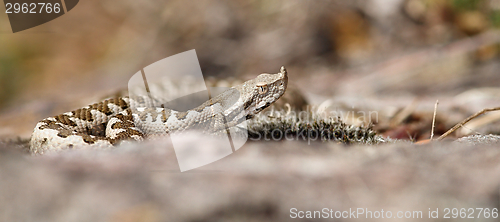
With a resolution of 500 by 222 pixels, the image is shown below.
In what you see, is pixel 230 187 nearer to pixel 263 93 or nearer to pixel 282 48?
pixel 263 93

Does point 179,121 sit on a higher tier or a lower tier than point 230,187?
lower

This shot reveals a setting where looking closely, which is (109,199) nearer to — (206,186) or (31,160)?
(206,186)

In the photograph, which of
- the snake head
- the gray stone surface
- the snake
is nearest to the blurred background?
the snake

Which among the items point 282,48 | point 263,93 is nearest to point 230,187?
point 263,93

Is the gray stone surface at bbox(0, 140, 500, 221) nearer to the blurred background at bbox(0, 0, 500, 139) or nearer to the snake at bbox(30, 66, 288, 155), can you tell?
the snake at bbox(30, 66, 288, 155)

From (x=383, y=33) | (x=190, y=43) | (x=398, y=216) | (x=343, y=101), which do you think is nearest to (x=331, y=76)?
(x=383, y=33)

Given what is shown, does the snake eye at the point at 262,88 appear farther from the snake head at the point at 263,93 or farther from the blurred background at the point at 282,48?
the blurred background at the point at 282,48

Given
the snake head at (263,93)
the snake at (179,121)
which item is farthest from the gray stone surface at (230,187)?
the snake head at (263,93)

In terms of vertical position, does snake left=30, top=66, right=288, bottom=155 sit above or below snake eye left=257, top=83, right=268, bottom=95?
below
